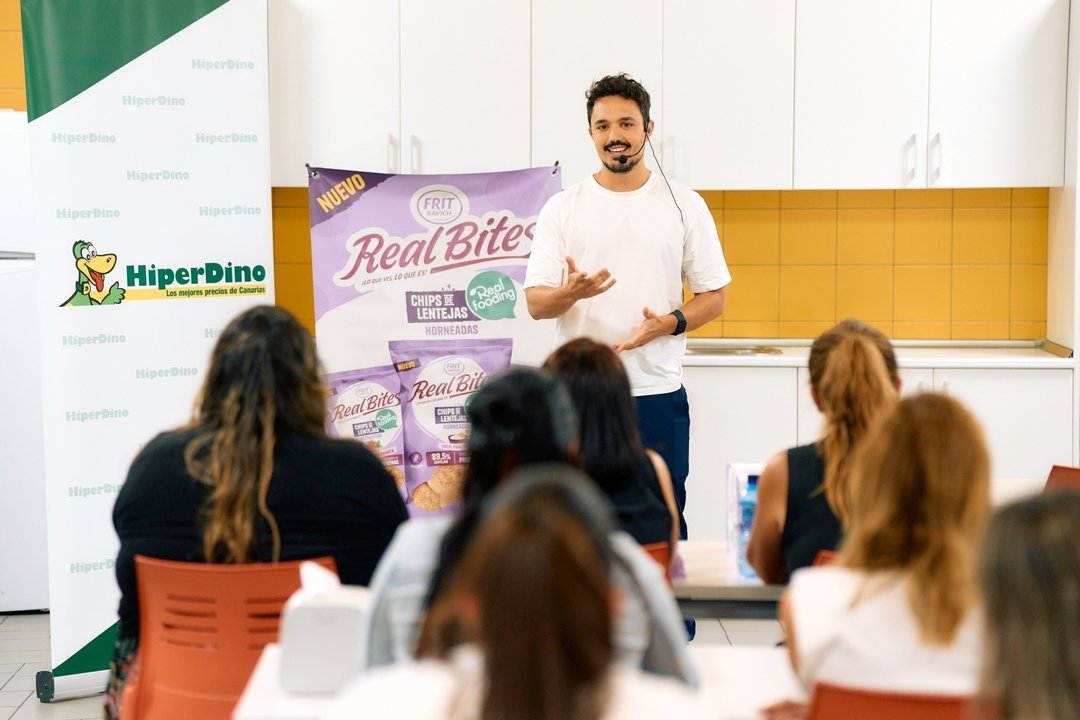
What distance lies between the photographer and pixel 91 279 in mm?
4027

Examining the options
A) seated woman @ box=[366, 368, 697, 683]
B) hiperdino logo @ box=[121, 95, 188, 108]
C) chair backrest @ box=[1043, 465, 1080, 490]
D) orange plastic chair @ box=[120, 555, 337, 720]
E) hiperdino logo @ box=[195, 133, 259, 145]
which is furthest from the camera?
hiperdino logo @ box=[195, 133, 259, 145]

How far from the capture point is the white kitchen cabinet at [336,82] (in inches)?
200

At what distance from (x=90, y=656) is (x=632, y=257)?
218 centimetres

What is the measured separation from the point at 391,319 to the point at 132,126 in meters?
1.11

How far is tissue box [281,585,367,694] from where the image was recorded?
189 cm

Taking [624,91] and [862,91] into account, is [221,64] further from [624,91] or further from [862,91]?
[862,91]

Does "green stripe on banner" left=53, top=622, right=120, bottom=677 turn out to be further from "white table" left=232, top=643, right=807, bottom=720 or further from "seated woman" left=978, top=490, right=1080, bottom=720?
"seated woman" left=978, top=490, right=1080, bottom=720

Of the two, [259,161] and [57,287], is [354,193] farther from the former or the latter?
[57,287]

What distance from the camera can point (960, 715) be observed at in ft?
5.53

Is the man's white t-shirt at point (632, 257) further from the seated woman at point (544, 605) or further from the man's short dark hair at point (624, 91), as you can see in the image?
the seated woman at point (544, 605)

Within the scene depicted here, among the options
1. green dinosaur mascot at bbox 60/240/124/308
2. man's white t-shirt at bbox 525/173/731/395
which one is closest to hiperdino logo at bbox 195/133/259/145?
green dinosaur mascot at bbox 60/240/124/308

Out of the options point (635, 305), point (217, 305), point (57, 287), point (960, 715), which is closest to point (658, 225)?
point (635, 305)

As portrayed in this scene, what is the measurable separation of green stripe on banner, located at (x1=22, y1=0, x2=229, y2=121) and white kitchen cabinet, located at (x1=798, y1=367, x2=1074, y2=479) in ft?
9.01

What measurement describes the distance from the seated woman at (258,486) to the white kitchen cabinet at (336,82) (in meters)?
2.85
